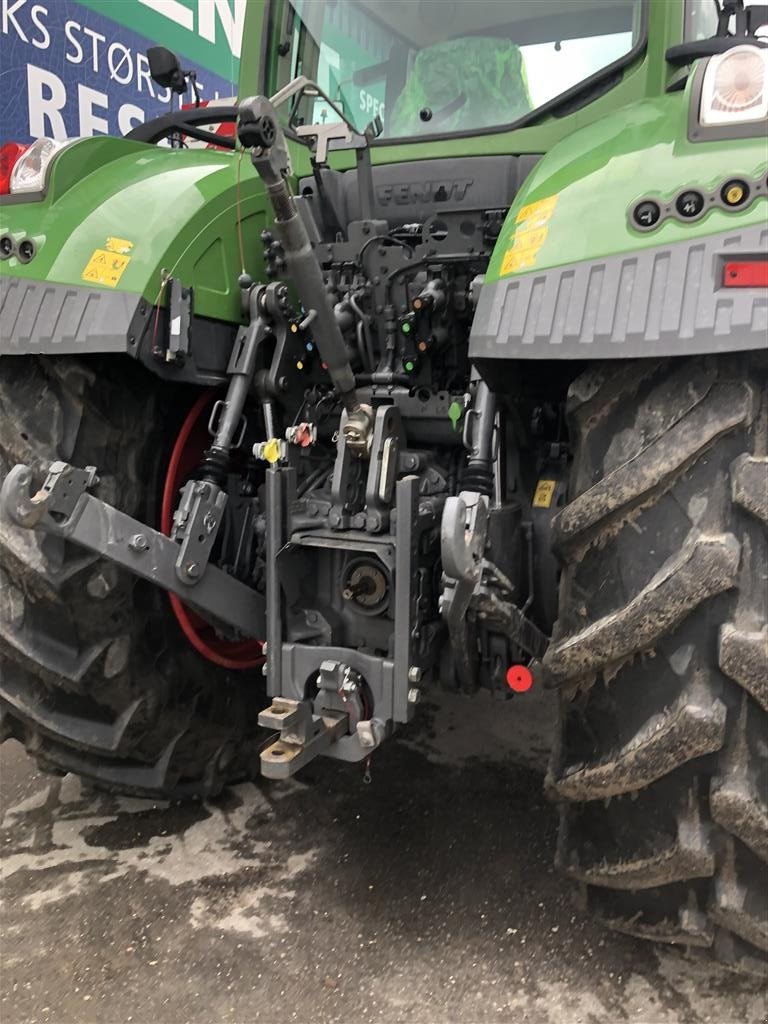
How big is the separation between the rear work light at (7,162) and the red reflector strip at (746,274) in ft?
5.49

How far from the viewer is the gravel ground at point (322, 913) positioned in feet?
5.86

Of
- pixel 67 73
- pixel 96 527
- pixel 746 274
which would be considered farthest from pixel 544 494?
pixel 67 73

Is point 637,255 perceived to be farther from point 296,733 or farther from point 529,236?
point 296,733

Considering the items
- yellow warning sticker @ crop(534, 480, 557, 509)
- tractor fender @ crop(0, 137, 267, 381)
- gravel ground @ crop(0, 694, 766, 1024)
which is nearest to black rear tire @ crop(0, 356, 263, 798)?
tractor fender @ crop(0, 137, 267, 381)

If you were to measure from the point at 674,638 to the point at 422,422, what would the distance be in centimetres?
89

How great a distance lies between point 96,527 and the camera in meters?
1.77

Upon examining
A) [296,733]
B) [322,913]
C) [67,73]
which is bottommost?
[322,913]

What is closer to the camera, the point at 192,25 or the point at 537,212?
the point at 537,212

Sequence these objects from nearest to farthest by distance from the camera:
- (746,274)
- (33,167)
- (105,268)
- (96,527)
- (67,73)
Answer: (746,274) < (96,527) < (105,268) < (33,167) < (67,73)

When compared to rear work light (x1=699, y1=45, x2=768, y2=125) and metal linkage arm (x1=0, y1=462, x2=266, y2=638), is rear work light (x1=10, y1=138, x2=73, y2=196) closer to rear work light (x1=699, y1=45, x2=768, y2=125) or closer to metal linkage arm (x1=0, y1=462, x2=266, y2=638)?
metal linkage arm (x1=0, y1=462, x2=266, y2=638)

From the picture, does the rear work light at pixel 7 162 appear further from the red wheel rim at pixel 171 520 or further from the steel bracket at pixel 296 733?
the steel bracket at pixel 296 733

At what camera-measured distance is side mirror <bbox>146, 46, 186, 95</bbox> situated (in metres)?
2.21

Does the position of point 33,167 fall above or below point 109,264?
above

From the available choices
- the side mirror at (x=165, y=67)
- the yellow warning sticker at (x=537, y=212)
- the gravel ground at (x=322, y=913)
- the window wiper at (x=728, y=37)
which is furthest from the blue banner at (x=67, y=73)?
the gravel ground at (x=322, y=913)
